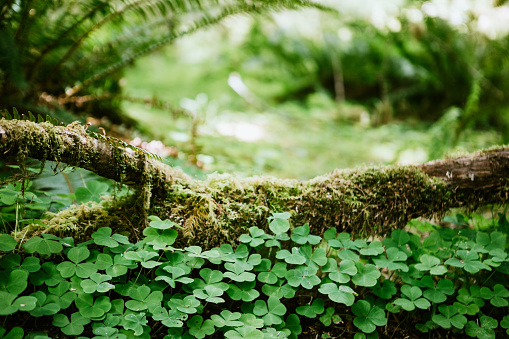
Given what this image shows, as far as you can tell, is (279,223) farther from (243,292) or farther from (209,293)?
(209,293)

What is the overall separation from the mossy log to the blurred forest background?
22 centimetres

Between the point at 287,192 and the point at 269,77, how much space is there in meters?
6.47

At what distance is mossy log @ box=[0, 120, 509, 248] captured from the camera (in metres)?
1.50

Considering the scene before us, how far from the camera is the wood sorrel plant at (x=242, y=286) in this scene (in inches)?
51.6

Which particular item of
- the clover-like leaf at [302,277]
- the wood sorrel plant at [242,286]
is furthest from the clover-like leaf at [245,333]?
the clover-like leaf at [302,277]

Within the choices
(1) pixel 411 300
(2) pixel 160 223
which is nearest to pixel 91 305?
(2) pixel 160 223

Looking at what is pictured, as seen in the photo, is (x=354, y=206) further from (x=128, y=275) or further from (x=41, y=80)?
(x=41, y=80)

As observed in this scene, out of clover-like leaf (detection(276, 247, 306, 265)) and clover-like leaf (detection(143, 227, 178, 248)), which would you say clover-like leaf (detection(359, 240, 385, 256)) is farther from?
clover-like leaf (detection(143, 227, 178, 248))

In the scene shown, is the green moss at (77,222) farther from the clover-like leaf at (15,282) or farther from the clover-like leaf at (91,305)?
the clover-like leaf at (91,305)

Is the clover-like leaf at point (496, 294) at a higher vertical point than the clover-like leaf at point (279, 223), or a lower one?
lower

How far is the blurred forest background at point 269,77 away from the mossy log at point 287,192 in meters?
0.22

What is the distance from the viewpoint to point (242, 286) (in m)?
1.52

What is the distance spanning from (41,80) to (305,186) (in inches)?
111

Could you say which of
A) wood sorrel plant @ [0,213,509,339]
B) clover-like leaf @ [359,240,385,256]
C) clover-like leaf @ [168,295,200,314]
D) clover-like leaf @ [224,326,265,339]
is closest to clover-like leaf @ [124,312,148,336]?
wood sorrel plant @ [0,213,509,339]
